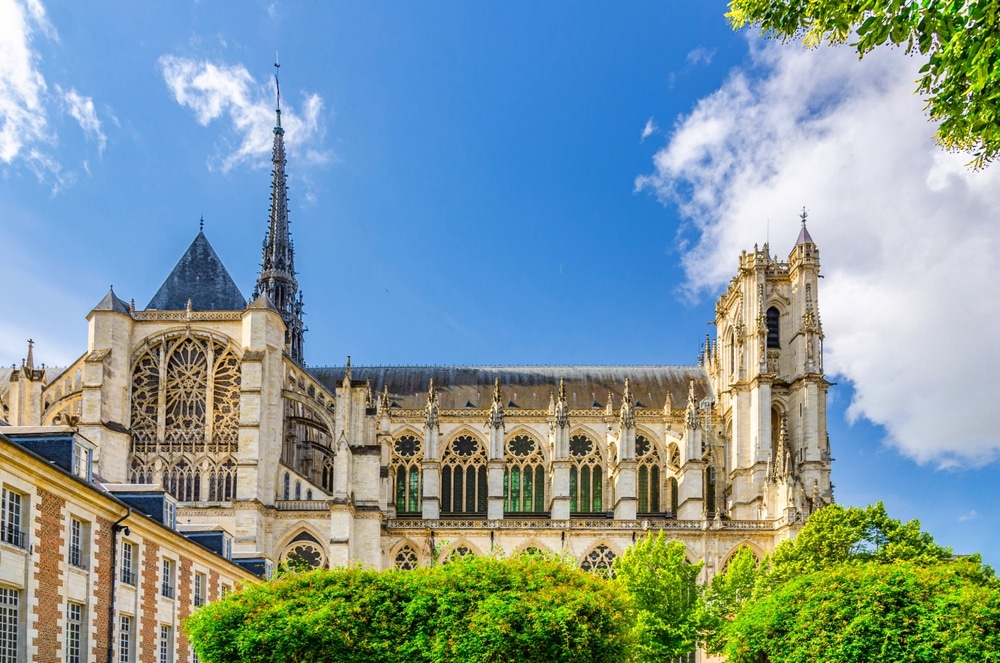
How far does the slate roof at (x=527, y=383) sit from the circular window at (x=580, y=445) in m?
2.38

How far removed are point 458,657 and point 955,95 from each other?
1775 cm

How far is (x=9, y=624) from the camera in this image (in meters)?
19.4

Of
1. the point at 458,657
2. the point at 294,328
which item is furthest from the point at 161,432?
the point at 458,657

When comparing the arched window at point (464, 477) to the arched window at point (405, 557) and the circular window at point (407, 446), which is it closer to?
the circular window at point (407, 446)

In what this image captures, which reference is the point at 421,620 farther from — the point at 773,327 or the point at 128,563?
the point at 773,327

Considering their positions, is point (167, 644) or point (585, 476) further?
point (585, 476)

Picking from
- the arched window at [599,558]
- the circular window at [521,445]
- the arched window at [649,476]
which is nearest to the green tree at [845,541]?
the arched window at [599,558]

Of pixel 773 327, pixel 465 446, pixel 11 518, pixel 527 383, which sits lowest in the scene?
pixel 11 518

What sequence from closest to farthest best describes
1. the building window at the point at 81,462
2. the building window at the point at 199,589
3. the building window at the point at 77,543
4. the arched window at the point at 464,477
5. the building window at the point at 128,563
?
the building window at the point at 77,543
the building window at the point at 81,462
the building window at the point at 128,563
the building window at the point at 199,589
the arched window at the point at 464,477

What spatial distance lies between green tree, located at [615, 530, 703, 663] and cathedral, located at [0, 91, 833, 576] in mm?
9172

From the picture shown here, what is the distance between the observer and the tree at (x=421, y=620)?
23.7 metres

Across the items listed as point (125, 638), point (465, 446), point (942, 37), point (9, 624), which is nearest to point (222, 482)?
point (465, 446)

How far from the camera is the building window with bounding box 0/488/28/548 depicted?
19281mm

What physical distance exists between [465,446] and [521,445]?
10.7ft
